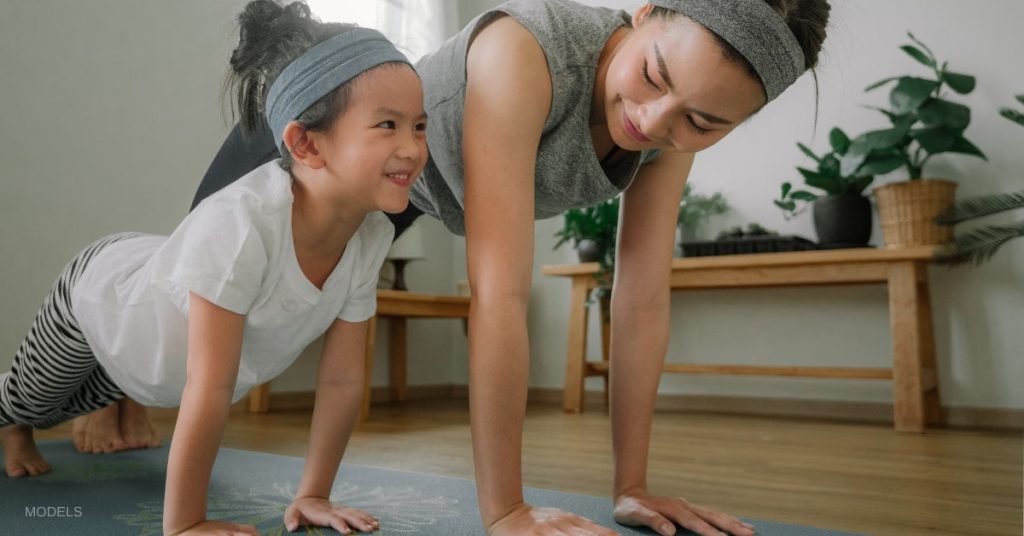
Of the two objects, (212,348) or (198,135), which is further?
(198,135)

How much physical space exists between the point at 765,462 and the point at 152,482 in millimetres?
1261

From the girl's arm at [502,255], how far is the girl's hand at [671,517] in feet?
0.59

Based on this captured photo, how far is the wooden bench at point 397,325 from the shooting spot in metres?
2.76

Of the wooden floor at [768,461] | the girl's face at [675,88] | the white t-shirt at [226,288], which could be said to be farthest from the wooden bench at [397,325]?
the girl's face at [675,88]

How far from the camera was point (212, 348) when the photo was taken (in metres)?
0.94

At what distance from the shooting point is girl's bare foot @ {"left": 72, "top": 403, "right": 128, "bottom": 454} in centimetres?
176

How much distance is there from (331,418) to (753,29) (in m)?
0.76

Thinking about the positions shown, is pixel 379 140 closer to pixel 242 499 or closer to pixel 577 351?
pixel 242 499

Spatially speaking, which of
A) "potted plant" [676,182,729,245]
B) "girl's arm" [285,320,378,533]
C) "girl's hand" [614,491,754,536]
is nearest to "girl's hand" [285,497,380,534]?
"girl's arm" [285,320,378,533]

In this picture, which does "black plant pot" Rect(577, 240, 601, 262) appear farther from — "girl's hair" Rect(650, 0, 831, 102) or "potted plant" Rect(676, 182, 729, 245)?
"girl's hair" Rect(650, 0, 831, 102)

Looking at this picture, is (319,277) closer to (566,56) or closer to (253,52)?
(253,52)

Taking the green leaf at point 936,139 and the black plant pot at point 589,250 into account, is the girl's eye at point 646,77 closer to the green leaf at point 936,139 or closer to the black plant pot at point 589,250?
the green leaf at point 936,139

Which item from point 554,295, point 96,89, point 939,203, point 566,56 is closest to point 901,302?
point 939,203

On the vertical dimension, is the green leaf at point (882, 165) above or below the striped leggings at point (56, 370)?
above
